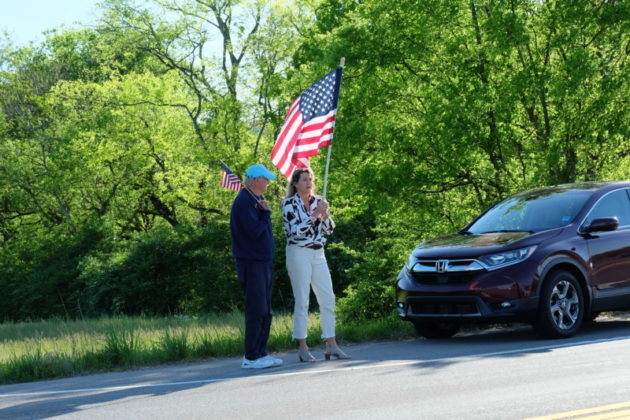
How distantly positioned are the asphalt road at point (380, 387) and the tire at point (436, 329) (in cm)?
78

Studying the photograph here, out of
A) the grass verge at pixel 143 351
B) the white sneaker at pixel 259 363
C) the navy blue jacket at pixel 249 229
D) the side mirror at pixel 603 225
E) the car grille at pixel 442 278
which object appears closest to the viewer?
the navy blue jacket at pixel 249 229

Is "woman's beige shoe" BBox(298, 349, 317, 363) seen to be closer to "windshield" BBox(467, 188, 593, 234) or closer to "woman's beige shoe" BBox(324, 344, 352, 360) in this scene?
"woman's beige shoe" BBox(324, 344, 352, 360)

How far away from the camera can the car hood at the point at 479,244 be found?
1040 cm

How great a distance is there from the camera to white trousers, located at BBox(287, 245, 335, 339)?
9.50m

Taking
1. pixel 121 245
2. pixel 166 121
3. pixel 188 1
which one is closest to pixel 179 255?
pixel 121 245

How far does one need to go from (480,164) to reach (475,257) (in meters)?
6.88

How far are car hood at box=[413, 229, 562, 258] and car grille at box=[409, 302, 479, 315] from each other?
1.80 feet

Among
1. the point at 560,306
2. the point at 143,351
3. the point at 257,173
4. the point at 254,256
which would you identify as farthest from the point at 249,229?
the point at 560,306

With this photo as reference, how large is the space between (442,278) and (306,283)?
1.86m

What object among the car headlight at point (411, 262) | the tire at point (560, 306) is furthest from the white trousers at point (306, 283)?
the tire at point (560, 306)

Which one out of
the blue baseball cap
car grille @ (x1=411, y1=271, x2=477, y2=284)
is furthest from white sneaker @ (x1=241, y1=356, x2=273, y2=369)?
car grille @ (x1=411, y1=271, x2=477, y2=284)

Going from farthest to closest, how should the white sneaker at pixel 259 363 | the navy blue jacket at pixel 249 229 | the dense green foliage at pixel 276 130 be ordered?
the dense green foliage at pixel 276 130 → the white sneaker at pixel 259 363 → the navy blue jacket at pixel 249 229

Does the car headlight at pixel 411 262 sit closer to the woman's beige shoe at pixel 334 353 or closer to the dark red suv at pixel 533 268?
the dark red suv at pixel 533 268

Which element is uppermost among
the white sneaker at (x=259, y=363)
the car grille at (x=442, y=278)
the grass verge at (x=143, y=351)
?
the car grille at (x=442, y=278)
